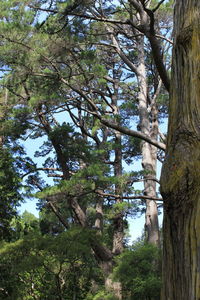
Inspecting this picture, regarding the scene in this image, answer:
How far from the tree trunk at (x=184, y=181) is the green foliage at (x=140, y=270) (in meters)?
6.04

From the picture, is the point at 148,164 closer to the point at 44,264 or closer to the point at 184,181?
the point at 44,264

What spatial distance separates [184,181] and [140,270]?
21.9 ft

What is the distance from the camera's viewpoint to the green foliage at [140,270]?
696cm

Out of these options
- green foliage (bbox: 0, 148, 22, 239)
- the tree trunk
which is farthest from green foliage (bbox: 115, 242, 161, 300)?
the tree trunk

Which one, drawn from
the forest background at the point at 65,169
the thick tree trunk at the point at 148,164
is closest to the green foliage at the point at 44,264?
the forest background at the point at 65,169

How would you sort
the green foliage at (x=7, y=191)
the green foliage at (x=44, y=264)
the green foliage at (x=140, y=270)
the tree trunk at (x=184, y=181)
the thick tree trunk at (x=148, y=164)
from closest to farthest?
the tree trunk at (x=184, y=181)
the green foliage at (x=140, y=270)
the green foliage at (x=44, y=264)
the thick tree trunk at (x=148, y=164)
the green foliage at (x=7, y=191)

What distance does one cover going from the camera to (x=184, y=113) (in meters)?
1.22

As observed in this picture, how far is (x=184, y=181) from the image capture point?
3.63 ft

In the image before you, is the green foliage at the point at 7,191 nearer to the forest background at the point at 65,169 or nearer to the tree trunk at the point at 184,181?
the forest background at the point at 65,169

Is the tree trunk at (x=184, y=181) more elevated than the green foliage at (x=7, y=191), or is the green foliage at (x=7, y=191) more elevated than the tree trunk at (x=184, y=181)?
the green foliage at (x=7, y=191)

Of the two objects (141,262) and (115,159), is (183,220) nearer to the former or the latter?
(141,262)

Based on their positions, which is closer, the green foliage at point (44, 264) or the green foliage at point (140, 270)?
the green foliage at point (140, 270)

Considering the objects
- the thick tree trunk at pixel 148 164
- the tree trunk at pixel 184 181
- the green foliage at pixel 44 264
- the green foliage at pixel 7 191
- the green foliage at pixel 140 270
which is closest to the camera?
Answer: the tree trunk at pixel 184 181

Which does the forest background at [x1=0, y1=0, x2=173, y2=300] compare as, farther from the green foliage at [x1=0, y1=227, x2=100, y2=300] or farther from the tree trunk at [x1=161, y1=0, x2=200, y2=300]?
the tree trunk at [x1=161, y1=0, x2=200, y2=300]
